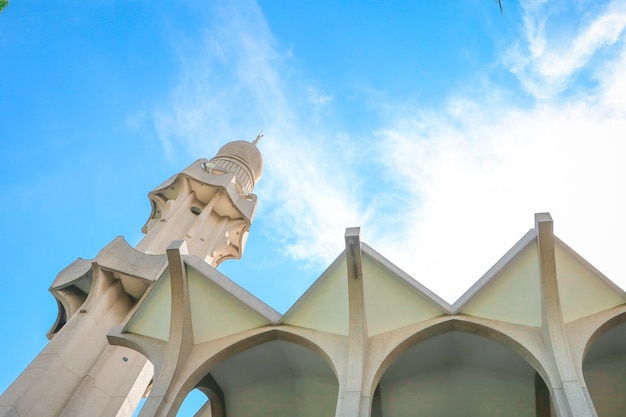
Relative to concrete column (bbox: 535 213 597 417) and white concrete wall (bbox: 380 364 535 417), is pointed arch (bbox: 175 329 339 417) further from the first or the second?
concrete column (bbox: 535 213 597 417)

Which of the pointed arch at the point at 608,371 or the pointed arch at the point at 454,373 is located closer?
the pointed arch at the point at 608,371

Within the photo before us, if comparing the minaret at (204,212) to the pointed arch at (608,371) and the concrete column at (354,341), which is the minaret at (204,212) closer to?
the concrete column at (354,341)

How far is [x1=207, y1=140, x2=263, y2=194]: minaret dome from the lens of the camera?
1085 inches

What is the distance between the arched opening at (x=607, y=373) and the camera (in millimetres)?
12269

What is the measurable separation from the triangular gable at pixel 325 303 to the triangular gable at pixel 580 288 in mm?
4719

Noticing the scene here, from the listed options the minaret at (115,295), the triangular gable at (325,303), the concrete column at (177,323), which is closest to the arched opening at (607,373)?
the triangular gable at (325,303)

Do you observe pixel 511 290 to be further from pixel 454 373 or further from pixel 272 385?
pixel 272 385

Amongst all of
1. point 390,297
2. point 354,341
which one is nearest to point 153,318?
point 354,341

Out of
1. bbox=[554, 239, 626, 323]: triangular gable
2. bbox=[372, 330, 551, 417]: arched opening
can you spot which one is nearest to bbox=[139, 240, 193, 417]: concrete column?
bbox=[372, 330, 551, 417]: arched opening

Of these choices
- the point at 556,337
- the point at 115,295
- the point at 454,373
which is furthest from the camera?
the point at 115,295

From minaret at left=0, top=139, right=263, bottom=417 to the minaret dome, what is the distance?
3.73 ft

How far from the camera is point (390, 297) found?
12.7m

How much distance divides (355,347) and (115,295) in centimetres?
852

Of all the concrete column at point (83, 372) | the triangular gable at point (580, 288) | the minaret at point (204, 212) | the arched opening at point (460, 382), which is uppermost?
the minaret at point (204, 212)
